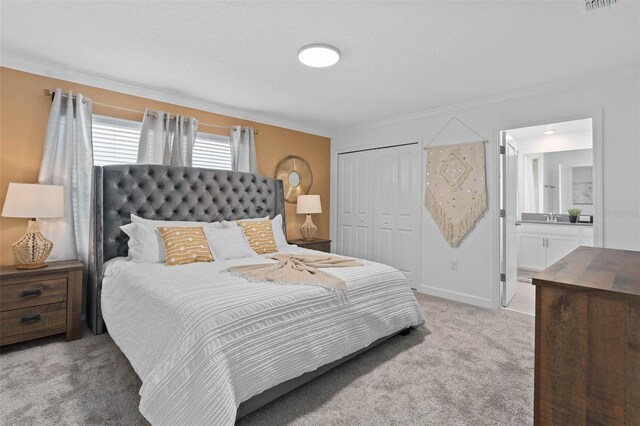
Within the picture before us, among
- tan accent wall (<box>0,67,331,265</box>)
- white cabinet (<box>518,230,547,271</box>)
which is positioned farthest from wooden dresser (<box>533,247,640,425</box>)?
white cabinet (<box>518,230,547,271</box>)

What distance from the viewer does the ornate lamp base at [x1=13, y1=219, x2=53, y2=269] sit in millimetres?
2498

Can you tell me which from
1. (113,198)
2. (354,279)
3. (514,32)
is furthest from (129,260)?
(514,32)

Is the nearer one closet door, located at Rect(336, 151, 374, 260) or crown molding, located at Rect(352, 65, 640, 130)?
crown molding, located at Rect(352, 65, 640, 130)

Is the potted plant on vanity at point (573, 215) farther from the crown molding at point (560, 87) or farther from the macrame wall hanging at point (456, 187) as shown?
the crown molding at point (560, 87)

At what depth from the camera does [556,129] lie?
5.21 meters

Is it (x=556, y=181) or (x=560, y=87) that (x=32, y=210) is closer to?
(x=560, y=87)

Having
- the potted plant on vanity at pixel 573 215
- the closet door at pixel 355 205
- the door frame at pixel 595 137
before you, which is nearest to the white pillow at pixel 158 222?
the closet door at pixel 355 205

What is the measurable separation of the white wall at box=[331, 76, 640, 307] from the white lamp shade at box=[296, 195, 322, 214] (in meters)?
1.18

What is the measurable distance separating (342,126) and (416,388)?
3.96 metres

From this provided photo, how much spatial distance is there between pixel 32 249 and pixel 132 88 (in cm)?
177

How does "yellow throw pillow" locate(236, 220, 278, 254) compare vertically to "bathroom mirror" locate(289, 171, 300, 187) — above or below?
below

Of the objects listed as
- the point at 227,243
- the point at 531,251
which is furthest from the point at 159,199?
the point at 531,251

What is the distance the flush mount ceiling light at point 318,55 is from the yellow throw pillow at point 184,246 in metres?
1.83

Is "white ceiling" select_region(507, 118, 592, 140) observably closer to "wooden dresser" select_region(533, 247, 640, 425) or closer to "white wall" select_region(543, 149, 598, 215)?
"white wall" select_region(543, 149, 598, 215)
